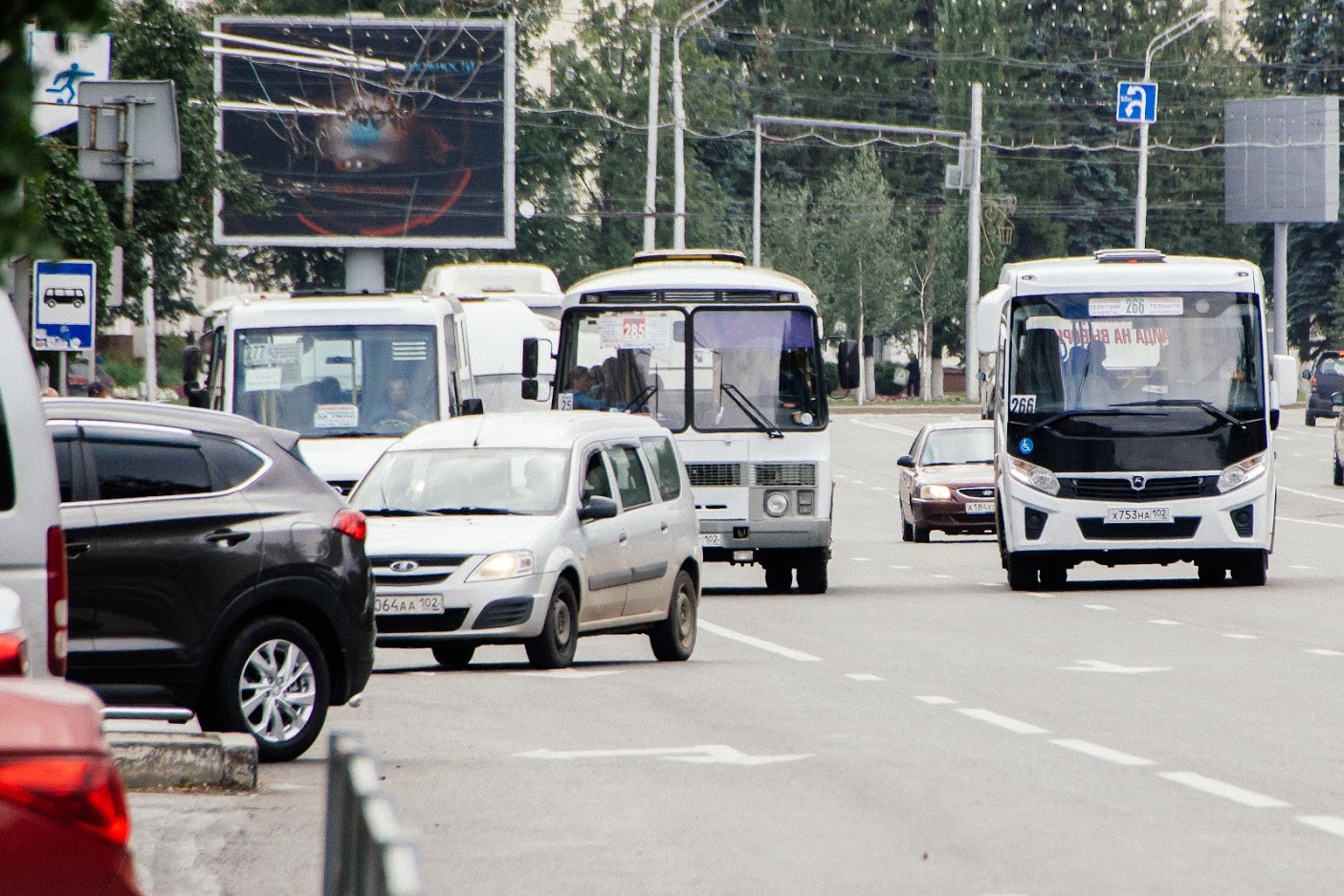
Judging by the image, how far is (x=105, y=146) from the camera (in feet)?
74.1

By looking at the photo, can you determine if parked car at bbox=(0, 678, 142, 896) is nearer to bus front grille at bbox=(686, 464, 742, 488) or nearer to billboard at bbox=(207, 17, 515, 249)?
bus front grille at bbox=(686, 464, 742, 488)

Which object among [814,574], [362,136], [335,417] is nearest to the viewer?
[335,417]

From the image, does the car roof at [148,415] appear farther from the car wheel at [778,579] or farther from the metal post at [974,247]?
the metal post at [974,247]

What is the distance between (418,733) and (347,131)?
A: 127ft

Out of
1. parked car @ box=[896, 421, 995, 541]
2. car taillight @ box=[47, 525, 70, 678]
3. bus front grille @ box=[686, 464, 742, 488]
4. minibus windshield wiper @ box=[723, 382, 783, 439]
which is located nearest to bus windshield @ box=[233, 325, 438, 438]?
bus front grille @ box=[686, 464, 742, 488]

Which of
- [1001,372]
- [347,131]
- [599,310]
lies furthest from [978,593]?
[347,131]

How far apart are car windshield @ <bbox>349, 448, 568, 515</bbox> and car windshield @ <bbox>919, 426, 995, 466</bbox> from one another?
17.3 metres

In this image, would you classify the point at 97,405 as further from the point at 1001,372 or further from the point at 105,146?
the point at 1001,372

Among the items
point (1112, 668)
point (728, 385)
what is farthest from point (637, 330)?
point (1112, 668)

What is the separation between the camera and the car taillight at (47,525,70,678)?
25.4ft

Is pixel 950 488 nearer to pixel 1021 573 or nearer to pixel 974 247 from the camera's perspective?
pixel 1021 573

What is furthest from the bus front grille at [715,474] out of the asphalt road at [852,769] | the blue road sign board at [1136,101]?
the blue road sign board at [1136,101]

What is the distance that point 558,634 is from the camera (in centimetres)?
Answer: 1577

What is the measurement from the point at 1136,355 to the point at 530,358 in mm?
5572
